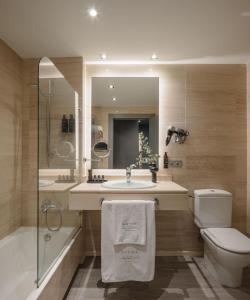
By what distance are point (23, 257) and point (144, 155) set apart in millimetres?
1600

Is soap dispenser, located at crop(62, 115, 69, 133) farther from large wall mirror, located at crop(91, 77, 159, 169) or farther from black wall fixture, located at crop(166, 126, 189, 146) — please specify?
black wall fixture, located at crop(166, 126, 189, 146)

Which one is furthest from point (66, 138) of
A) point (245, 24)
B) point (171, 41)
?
point (245, 24)

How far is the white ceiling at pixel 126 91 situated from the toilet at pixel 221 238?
1.19 meters

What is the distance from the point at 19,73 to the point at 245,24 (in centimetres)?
221

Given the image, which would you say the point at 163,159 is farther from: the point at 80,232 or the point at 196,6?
the point at 196,6

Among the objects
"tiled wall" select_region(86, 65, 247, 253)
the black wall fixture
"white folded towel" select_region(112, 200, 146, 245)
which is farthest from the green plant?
"white folded towel" select_region(112, 200, 146, 245)

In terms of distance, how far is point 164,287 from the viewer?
6.30 ft

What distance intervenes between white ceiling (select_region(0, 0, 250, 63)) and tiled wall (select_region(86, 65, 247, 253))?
0.20 m

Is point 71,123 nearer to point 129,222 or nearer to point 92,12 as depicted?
point 92,12

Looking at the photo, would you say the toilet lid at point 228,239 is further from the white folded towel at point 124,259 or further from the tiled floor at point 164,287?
the white folded towel at point 124,259

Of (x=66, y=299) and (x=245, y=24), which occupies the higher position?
(x=245, y=24)

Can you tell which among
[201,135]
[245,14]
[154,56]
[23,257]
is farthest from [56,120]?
[245,14]

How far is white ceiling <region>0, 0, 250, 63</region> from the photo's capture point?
5.06 ft

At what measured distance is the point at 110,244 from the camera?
1694 millimetres
